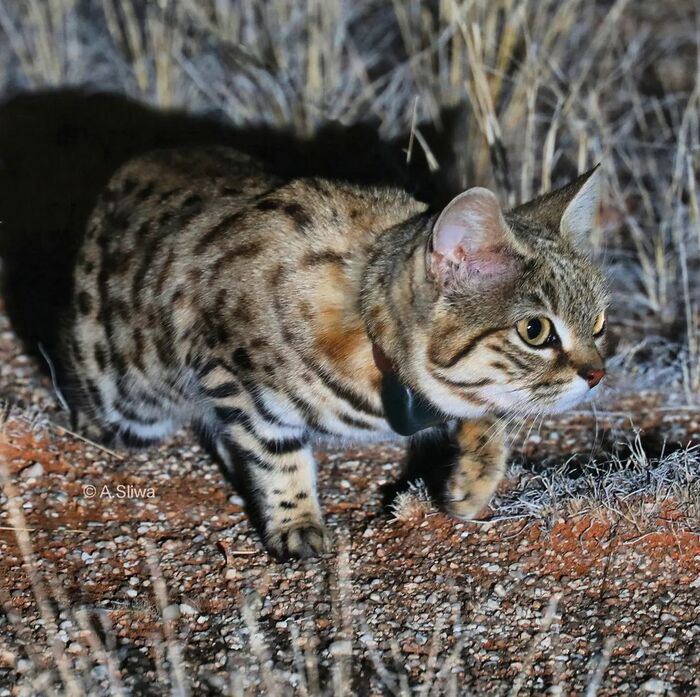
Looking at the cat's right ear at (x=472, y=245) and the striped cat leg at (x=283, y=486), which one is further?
the striped cat leg at (x=283, y=486)

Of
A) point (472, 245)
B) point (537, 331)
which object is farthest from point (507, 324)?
point (472, 245)

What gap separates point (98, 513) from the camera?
11.7 ft

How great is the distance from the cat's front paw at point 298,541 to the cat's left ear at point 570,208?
3.70 ft

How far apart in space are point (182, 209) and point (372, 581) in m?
1.33

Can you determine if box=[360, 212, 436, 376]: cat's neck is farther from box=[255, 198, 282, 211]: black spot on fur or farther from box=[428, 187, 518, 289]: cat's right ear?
box=[255, 198, 282, 211]: black spot on fur

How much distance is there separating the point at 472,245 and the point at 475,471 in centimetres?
82

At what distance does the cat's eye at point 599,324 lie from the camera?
3.09 m

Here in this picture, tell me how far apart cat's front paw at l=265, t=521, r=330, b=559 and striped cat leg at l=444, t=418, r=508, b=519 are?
1.31 ft

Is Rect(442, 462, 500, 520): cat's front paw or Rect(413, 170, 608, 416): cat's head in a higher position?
Rect(413, 170, 608, 416): cat's head

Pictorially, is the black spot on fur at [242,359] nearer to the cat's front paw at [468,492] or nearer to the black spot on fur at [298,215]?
the black spot on fur at [298,215]

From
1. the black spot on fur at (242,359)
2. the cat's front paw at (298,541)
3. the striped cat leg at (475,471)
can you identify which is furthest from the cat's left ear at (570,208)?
the cat's front paw at (298,541)

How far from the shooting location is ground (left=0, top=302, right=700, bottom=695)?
284 centimetres

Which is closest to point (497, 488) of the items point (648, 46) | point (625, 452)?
point (625, 452)

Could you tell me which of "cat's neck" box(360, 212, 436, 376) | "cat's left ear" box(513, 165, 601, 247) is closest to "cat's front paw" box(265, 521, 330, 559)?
"cat's neck" box(360, 212, 436, 376)
